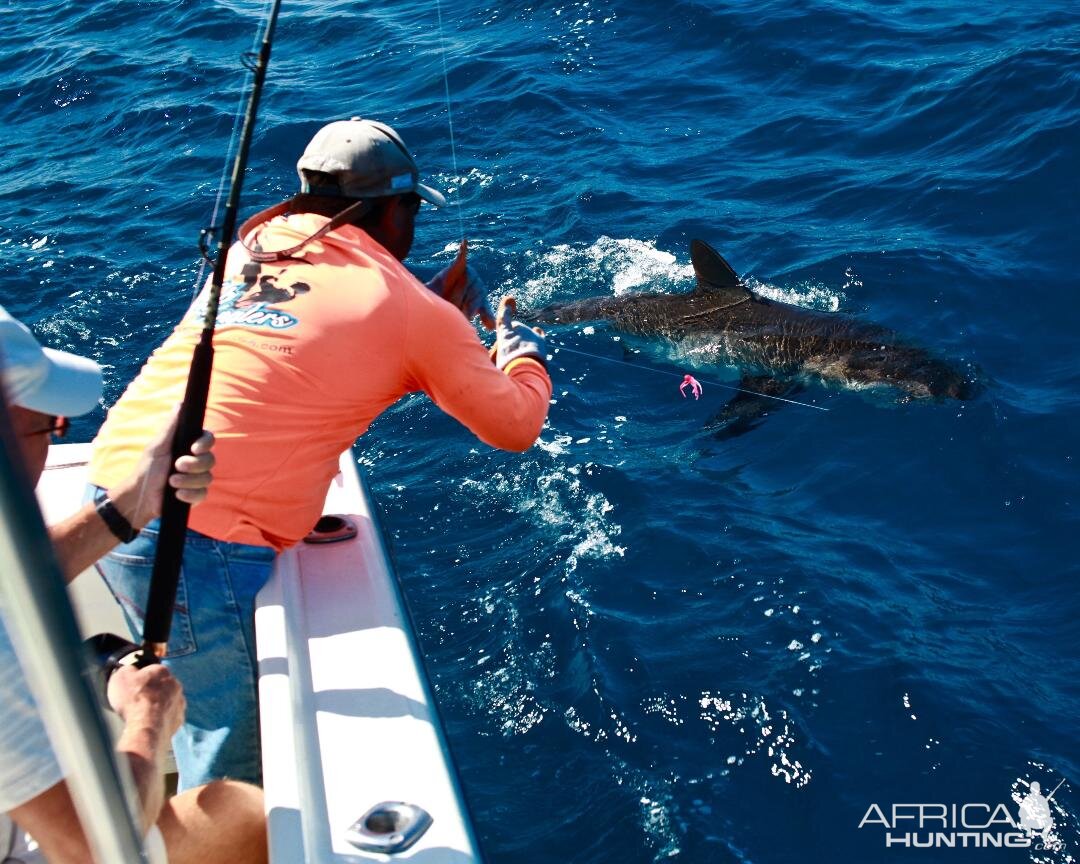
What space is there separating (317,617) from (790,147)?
7609 mm

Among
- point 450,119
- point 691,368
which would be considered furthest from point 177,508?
point 450,119

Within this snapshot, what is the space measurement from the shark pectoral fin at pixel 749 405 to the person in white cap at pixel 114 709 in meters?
4.49

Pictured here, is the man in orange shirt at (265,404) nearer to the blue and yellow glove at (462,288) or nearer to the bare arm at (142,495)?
the bare arm at (142,495)

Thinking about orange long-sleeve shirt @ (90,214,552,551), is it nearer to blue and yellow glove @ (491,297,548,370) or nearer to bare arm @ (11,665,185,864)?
blue and yellow glove @ (491,297,548,370)

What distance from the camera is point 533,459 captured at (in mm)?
6336

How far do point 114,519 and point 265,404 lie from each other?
55 cm

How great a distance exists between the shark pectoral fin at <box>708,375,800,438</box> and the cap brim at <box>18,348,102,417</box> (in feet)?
15.2

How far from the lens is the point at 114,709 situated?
2268mm

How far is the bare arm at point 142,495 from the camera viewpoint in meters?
2.48

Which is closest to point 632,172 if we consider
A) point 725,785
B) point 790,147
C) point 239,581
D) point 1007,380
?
point 790,147

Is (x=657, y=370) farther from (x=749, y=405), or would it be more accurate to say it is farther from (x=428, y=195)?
Result: (x=428, y=195)

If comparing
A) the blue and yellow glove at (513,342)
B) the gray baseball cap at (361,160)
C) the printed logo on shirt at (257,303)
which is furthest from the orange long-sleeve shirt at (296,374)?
the blue and yellow glove at (513,342)

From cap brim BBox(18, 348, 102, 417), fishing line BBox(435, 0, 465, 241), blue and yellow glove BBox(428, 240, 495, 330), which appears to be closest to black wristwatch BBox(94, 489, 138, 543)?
cap brim BBox(18, 348, 102, 417)

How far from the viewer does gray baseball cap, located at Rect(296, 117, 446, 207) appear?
11.0 feet
